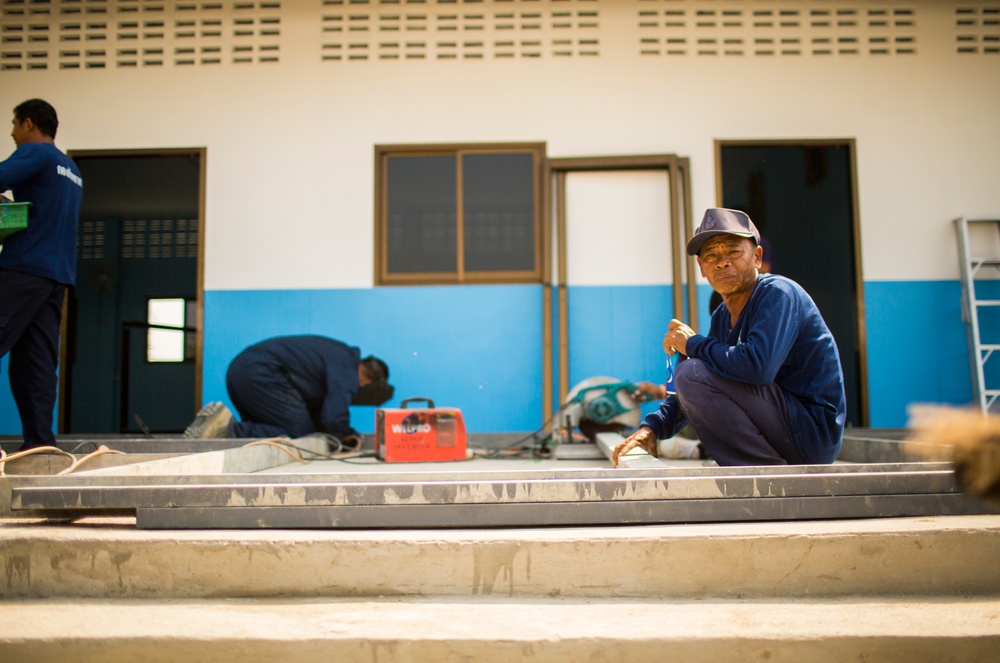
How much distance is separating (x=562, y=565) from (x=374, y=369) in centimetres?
362

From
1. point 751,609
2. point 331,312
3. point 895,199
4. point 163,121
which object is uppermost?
point 163,121

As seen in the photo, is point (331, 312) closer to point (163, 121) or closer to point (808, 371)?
point (163, 121)

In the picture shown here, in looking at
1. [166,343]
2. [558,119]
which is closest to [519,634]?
[558,119]

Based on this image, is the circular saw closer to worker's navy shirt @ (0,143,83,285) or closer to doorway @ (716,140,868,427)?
doorway @ (716,140,868,427)

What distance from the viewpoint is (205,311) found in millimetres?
5699

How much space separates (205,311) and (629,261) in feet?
11.2

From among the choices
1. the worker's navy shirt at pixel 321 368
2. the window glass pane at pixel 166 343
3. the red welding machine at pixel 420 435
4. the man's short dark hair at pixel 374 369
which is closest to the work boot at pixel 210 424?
the worker's navy shirt at pixel 321 368

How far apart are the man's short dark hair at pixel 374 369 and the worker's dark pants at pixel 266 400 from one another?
1.66 feet

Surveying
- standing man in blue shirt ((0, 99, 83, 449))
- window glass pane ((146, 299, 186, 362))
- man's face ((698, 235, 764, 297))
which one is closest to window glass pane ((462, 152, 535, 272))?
window glass pane ((146, 299, 186, 362))

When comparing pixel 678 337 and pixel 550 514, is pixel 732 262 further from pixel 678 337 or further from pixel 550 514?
pixel 550 514

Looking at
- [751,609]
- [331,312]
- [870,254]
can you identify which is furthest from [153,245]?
[751,609]

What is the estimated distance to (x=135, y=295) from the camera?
310 inches

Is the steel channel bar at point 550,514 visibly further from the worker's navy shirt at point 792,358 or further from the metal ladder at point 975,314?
the metal ladder at point 975,314

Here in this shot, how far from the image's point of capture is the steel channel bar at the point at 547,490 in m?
1.99
